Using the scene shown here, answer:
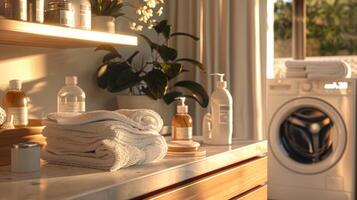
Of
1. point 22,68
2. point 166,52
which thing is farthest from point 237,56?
point 22,68

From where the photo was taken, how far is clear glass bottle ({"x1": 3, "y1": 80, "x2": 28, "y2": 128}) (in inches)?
57.7

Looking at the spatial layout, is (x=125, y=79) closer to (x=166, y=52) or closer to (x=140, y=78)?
(x=140, y=78)

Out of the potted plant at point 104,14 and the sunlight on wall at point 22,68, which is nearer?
the sunlight on wall at point 22,68

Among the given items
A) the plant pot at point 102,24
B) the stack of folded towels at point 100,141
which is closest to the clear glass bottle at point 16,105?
the stack of folded towels at point 100,141

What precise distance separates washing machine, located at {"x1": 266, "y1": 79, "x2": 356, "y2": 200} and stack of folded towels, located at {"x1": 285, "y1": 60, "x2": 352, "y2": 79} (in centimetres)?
6

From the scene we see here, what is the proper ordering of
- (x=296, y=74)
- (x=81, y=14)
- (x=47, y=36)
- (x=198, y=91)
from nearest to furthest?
(x=47, y=36) → (x=81, y=14) → (x=198, y=91) → (x=296, y=74)

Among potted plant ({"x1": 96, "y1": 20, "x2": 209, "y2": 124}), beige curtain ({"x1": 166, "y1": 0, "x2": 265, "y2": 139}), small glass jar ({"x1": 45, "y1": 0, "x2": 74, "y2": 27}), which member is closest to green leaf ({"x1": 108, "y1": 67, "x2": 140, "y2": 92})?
potted plant ({"x1": 96, "y1": 20, "x2": 209, "y2": 124})

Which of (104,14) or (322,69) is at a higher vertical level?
(104,14)

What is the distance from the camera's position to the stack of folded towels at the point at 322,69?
3.08 metres

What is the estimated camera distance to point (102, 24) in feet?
5.96

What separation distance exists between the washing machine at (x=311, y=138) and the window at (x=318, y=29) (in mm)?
996

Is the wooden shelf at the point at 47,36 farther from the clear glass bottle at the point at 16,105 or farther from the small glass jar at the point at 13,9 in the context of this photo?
the clear glass bottle at the point at 16,105

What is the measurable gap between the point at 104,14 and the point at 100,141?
83 cm

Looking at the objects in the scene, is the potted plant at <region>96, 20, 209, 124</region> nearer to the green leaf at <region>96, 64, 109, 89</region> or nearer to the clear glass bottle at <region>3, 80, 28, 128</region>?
the green leaf at <region>96, 64, 109, 89</region>
